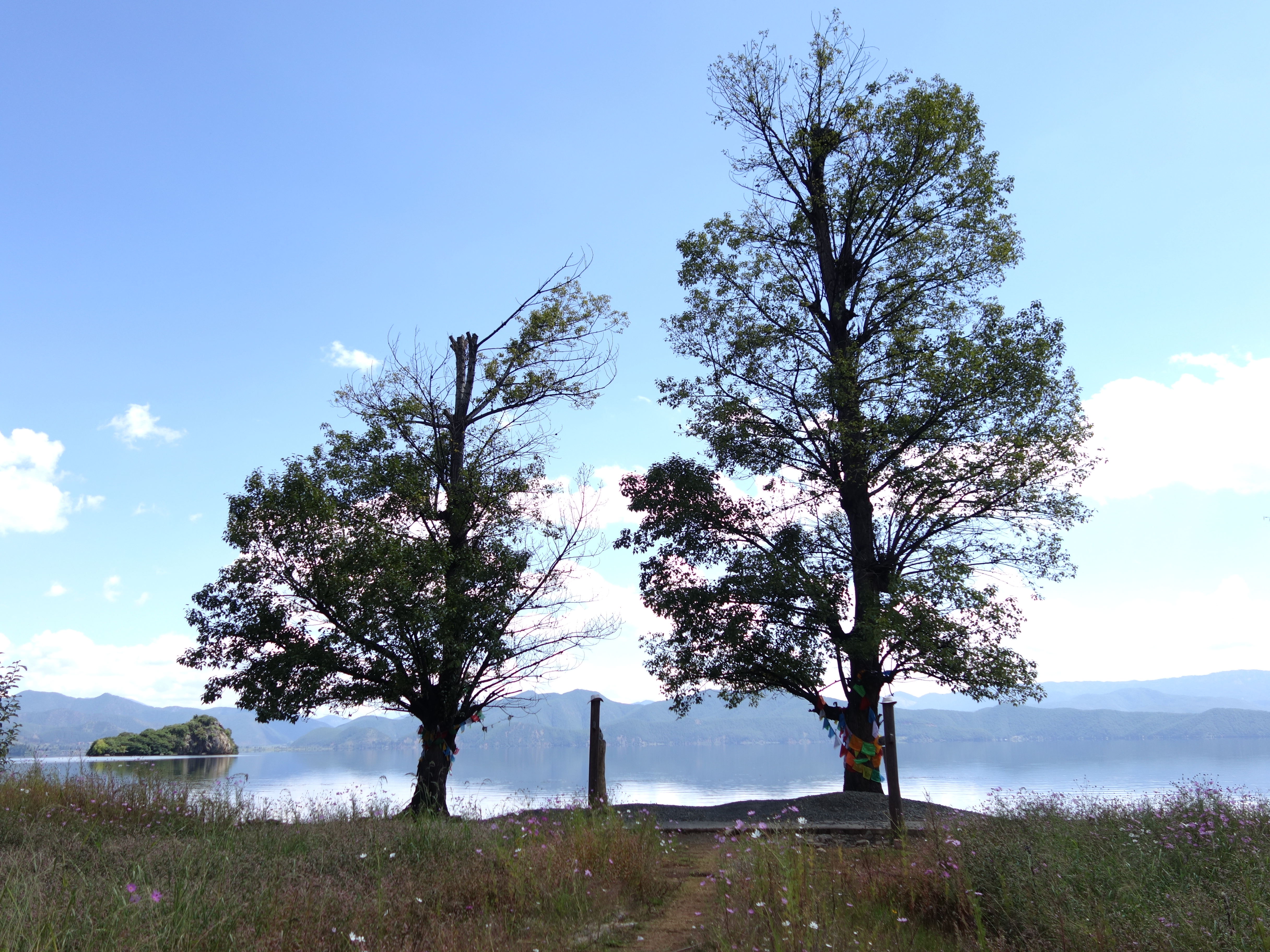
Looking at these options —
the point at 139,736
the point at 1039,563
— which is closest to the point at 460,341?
the point at 1039,563

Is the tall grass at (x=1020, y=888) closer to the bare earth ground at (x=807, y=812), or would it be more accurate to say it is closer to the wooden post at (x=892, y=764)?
the wooden post at (x=892, y=764)

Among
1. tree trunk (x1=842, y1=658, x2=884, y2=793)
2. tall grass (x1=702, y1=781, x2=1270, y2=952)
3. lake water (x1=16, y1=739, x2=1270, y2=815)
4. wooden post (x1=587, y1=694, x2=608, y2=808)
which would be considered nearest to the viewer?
tall grass (x1=702, y1=781, x2=1270, y2=952)

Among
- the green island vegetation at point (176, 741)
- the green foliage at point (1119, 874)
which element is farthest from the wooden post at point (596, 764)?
the green island vegetation at point (176, 741)

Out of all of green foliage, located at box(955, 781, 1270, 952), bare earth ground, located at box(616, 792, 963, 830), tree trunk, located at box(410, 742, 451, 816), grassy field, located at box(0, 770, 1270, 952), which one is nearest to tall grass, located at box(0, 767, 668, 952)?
grassy field, located at box(0, 770, 1270, 952)

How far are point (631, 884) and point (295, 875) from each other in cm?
328

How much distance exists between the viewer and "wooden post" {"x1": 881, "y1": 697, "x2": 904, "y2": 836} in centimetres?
1108

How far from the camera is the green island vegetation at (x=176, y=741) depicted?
6494cm

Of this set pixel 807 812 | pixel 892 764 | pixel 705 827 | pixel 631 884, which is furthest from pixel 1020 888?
pixel 807 812

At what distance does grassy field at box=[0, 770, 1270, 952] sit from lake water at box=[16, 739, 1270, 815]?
2.59 meters

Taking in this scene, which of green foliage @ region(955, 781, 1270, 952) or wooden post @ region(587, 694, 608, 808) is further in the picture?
wooden post @ region(587, 694, 608, 808)

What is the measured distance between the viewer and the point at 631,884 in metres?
8.15

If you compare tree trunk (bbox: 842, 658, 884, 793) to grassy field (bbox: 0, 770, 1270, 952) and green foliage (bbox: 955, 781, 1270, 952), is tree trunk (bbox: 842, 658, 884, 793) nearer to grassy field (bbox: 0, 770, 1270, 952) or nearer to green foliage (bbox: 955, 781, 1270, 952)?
grassy field (bbox: 0, 770, 1270, 952)

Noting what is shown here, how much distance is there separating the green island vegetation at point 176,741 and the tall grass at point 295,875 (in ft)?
206

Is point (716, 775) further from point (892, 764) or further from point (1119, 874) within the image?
point (1119, 874)
